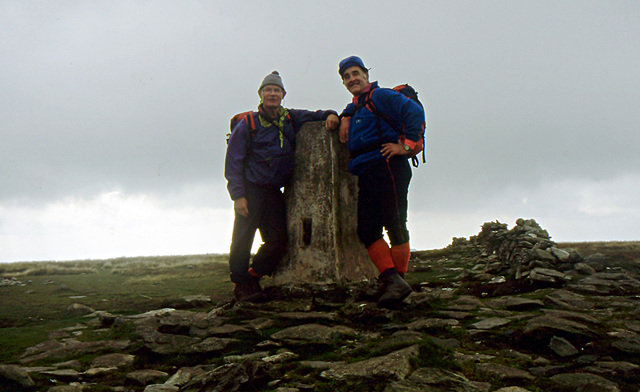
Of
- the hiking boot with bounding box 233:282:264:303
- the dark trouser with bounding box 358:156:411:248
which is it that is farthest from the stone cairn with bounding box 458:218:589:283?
the hiking boot with bounding box 233:282:264:303

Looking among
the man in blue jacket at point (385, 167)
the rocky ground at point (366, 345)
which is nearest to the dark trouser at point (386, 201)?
the man in blue jacket at point (385, 167)

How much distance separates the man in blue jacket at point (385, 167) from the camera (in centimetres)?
466

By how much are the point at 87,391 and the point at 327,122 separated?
3794mm

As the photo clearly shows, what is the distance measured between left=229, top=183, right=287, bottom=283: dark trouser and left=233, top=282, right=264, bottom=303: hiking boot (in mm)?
79

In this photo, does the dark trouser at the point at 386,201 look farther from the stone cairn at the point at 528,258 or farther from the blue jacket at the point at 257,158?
the stone cairn at the point at 528,258

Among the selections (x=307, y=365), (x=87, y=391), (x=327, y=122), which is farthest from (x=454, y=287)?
(x=87, y=391)

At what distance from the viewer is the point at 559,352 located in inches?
115

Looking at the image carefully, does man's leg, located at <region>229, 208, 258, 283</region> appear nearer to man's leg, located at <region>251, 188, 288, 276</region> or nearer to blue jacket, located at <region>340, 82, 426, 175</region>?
man's leg, located at <region>251, 188, 288, 276</region>

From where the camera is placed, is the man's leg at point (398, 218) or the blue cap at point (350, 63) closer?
the man's leg at point (398, 218)

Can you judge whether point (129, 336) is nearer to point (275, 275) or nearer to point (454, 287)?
point (275, 275)

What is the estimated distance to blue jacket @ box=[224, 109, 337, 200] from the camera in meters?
5.44

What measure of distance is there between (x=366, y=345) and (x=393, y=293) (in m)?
1.26

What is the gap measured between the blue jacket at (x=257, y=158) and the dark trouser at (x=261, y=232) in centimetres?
16

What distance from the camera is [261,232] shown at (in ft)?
18.6
